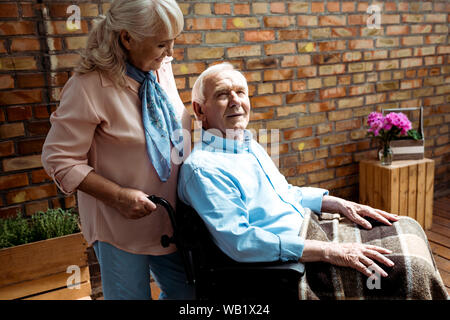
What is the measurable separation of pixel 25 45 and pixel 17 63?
0.32 ft

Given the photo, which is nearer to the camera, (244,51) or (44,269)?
(44,269)

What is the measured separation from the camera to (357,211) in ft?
5.63

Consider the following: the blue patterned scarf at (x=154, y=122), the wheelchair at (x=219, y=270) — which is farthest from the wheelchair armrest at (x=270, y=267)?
the blue patterned scarf at (x=154, y=122)

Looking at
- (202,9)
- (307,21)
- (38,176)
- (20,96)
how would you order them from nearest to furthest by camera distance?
(20,96)
(38,176)
(202,9)
(307,21)

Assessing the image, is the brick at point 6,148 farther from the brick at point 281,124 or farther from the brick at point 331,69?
the brick at point 331,69

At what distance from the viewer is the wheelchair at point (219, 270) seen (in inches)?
51.7

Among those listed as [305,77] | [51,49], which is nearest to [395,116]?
[305,77]

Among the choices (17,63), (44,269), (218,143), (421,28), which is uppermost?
(421,28)

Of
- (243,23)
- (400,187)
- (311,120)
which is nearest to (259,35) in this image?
(243,23)

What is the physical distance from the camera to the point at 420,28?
3453 millimetres

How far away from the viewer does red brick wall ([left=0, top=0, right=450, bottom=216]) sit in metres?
2.05

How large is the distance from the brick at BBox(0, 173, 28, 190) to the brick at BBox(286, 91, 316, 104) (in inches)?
70.2

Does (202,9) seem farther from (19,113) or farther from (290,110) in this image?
(19,113)

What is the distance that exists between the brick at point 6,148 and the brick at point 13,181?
0.38 feet
